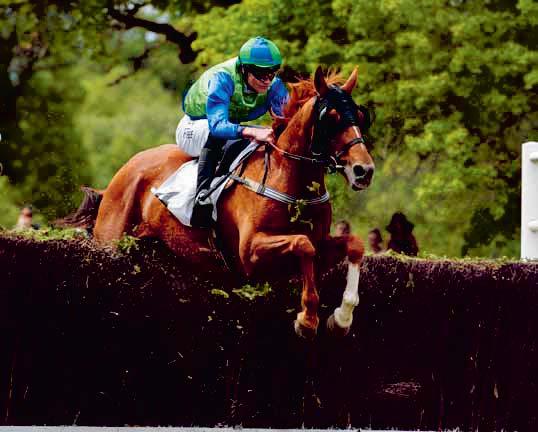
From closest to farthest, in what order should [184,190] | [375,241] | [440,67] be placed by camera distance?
1. [184,190]
2. [375,241]
3. [440,67]

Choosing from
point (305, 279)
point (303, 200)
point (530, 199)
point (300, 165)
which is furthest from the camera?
point (530, 199)

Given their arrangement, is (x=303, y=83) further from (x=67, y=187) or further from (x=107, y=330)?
(x=67, y=187)

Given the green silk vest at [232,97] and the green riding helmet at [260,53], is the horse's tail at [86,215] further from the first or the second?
the green riding helmet at [260,53]

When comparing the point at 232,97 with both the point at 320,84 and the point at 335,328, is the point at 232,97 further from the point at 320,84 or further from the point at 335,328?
the point at 335,328

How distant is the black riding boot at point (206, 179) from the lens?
8.48 m

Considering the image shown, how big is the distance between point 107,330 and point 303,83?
2019 millimetres

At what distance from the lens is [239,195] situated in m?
8.24

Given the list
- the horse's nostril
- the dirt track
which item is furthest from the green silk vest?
the horse's nostril

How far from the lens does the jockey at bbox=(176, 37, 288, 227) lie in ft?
26.3

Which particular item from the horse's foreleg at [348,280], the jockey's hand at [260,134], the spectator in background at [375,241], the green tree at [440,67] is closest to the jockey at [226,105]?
the jockey's hand at [260,134]

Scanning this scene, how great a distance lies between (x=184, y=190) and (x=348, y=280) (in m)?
1.69

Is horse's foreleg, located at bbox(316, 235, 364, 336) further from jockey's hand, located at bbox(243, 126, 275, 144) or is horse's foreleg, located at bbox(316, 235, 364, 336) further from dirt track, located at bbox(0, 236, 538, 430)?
jockey's hand, located at bbox(243, 126, 275, 144)

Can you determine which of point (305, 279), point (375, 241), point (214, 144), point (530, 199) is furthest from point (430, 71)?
point (305, 279)

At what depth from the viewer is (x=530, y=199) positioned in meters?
10.2
